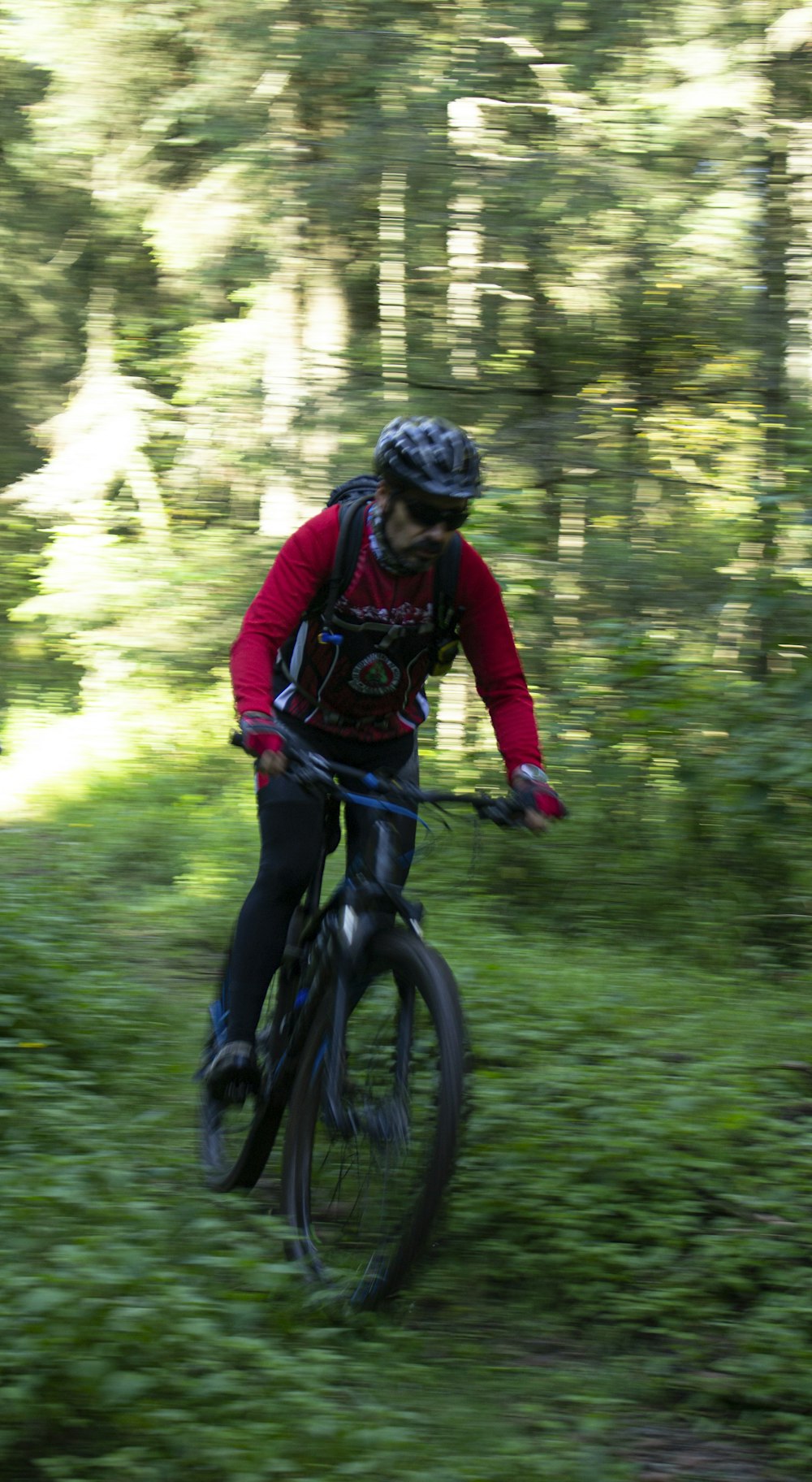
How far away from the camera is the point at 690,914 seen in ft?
24.1

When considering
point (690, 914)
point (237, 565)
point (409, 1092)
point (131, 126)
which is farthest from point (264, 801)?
point (131, 126)

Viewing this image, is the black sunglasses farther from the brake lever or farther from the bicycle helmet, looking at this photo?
the brake lever

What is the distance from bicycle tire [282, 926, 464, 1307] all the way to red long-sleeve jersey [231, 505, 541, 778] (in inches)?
A: 27.8

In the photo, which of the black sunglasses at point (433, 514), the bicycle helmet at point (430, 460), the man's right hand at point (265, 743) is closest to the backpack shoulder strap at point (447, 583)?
the black sunglasses at point (433, 514)

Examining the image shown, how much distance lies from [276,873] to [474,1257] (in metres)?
1.20

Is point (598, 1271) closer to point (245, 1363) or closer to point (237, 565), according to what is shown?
point (245, 1363)

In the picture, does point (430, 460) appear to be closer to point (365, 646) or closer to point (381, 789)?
point (365, 646)

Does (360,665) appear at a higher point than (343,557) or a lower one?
lower

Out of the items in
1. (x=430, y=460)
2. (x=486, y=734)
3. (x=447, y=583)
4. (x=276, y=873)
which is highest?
(x=430, y=460)

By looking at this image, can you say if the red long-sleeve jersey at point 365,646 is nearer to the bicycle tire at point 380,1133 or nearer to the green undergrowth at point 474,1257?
the bicycle tire at point 380,1133

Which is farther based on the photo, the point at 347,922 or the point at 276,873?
the point at 276,873

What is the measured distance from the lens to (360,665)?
4129mm

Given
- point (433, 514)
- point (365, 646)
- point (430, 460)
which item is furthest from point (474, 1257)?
point (430, 460)

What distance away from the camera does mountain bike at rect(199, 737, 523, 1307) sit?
3412 millimetres
